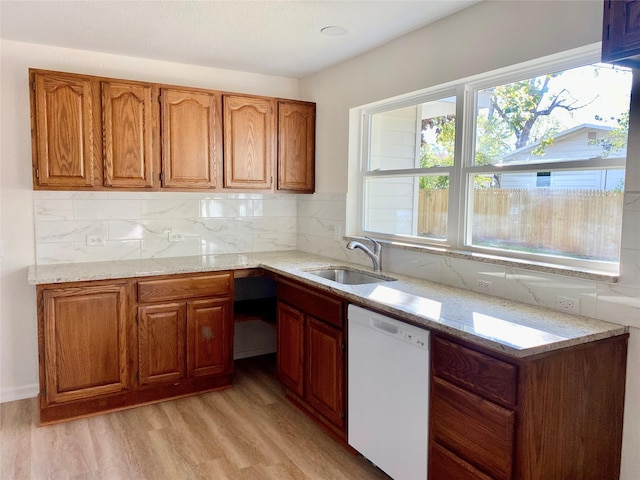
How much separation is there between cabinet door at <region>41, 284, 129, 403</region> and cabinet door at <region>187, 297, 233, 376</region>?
43 cm

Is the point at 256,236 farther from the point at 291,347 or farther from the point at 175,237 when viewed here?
the point at 291,347

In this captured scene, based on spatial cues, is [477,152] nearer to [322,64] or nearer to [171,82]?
[322,64]

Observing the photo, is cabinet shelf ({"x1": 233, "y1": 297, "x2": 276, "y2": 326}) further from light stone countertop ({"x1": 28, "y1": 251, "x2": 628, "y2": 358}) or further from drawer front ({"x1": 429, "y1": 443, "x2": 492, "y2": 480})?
drawer front ({"x1": 429, "y1": 443, "x2": 492, "y2": 480})

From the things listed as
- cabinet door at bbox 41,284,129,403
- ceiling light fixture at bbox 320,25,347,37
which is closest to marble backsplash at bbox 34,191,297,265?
cabinet door at bbox 41,284,129,403

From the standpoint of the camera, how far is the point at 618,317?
1.92 meters

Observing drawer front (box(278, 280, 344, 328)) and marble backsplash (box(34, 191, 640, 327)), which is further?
drawer front (box(278, 280, 344, 328))

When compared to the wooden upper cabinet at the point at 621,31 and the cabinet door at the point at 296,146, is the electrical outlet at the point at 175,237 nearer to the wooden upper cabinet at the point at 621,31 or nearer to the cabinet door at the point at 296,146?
the cabinet door at the point at 296,146

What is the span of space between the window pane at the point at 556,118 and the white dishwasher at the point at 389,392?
111 cm

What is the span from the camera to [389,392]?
2238 mm

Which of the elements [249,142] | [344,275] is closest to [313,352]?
[344,275]

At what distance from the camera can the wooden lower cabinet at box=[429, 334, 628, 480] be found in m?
1.67

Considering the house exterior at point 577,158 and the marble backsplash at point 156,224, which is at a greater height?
the house exterior at point 577,158

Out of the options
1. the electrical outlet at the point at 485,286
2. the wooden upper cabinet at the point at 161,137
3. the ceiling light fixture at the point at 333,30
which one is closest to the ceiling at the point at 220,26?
the ceiling light fixture at the point at 333,30

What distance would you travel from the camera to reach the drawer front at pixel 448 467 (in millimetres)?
1846
